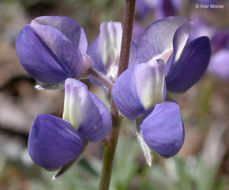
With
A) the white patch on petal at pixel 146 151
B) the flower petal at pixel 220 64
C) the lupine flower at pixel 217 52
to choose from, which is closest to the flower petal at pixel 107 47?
the white patch on petal at pixel 146 151

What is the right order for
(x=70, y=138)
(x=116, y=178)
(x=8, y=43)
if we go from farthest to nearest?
(x=8, y=43)
(x=116, y=178)
(x=70, y=138)

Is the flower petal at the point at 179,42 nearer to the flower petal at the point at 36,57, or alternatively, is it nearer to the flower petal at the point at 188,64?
the flower petal at the point at 188,64

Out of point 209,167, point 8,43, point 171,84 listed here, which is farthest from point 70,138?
point 8,43

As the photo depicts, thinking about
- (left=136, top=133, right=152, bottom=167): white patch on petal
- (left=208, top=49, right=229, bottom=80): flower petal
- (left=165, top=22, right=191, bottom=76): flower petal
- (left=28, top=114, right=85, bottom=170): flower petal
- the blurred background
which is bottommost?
the blurred background

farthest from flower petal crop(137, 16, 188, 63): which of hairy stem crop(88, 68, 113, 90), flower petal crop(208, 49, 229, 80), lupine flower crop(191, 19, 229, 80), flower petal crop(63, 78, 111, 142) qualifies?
flower petal crop(208, 49, 229, 80)

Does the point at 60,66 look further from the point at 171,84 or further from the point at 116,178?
the point at 116,178

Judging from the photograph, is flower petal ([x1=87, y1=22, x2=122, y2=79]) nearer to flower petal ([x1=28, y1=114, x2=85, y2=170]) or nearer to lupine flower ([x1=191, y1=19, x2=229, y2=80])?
flower petal ([x1=28, y1=114, x2=85, y2=170])

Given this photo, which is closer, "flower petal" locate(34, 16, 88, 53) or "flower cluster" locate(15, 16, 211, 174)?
"flower cluster" locate(15, 16, 211, 174)
